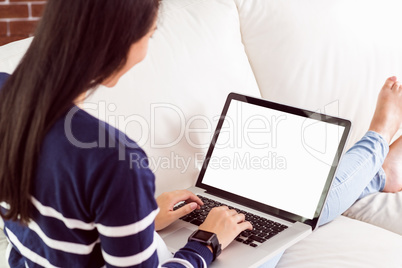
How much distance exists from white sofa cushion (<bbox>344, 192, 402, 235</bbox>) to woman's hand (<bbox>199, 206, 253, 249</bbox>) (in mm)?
475

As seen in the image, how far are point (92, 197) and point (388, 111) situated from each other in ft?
3.62

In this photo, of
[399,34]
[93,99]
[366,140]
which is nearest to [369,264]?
[366,140]

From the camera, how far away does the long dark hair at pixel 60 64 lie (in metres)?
0.67

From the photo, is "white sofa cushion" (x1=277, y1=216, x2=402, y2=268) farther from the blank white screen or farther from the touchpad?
the touchpad

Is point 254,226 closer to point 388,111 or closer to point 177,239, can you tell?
point 177,239

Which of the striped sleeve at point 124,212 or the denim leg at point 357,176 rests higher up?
the striped sleeve at point 124,212

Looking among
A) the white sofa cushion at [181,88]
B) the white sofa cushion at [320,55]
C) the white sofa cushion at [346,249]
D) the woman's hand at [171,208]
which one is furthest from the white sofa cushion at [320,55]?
the woman's hand at [171,208]

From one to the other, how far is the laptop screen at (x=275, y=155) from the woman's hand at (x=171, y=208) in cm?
16

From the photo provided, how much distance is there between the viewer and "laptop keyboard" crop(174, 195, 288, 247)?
3.57 ft

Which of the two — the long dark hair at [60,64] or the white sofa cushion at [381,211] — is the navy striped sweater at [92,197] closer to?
the long dark hair at [60,64]

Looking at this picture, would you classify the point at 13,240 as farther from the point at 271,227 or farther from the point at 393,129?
the point at 393,129

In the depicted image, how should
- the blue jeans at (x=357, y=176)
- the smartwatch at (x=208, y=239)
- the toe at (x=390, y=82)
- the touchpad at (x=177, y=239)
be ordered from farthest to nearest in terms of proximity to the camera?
1. the toe at (x=390, y=82)
2. the blue jeans at (x=357, y=176)
3. the touchpad at (x=177, y=239)
4. the smartwatch at (x=208, y=239)

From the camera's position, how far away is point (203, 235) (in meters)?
0.95

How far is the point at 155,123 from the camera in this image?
1.27 m
